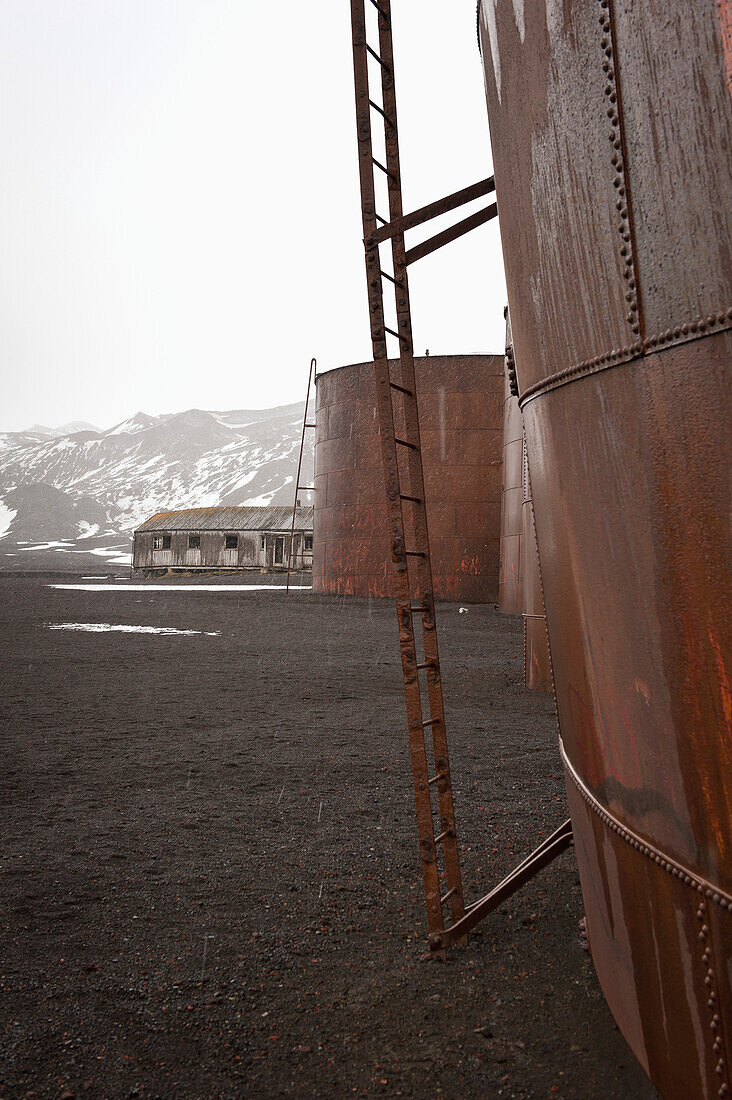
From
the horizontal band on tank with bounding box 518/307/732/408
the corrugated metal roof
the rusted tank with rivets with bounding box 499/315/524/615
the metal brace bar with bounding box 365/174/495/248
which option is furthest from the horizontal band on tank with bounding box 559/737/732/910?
the corrugated metal roof

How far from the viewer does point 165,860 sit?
428 centimetres

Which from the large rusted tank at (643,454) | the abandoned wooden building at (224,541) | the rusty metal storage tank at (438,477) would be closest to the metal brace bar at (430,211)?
the large rusted tank at (643,454)

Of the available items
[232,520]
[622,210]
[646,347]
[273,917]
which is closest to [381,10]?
[622,210]

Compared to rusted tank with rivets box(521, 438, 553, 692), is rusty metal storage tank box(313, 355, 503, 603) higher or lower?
higher

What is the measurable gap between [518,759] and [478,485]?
16.5m

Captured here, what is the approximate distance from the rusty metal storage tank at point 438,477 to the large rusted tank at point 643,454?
1958 centimetres

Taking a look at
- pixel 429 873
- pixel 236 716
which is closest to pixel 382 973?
pixel 429 873

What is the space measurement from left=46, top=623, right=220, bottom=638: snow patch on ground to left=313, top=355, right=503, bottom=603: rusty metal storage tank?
8523 mm

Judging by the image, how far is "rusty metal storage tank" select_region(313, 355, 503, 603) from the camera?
2228 centimetres

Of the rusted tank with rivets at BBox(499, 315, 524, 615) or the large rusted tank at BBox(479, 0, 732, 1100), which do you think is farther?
the rusted tank with rivets at BBox(499, 315, 524, 615)

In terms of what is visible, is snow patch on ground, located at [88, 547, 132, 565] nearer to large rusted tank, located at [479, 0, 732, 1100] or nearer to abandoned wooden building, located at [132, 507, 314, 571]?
abandoned wooden building, located at [132, 507, 314, 571]

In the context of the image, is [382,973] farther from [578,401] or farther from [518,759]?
[518,759]

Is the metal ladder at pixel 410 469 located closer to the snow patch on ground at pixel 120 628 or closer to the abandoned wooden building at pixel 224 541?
the snow patch on ground at pixel 120 628

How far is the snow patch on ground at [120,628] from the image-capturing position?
49.4 ft
